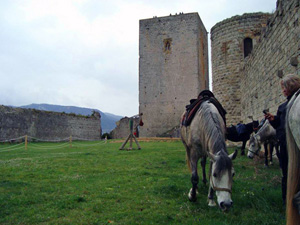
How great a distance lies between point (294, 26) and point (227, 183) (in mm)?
5302

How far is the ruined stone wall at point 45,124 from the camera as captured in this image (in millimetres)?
20109

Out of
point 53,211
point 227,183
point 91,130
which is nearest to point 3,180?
point 53,211

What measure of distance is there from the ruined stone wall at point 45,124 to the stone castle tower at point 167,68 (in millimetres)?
6253

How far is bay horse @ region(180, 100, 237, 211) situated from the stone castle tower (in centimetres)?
2498

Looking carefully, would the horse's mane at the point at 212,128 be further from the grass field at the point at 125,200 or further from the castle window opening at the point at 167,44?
the castle window opening at the point at 167,44

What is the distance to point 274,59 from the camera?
8.71 metres

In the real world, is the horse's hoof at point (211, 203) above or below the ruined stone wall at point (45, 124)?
below

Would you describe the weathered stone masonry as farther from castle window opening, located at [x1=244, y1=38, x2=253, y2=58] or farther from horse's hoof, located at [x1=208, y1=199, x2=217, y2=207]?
horse's hoof, located at [x1=208, y1=199, x2=217, y2=207]

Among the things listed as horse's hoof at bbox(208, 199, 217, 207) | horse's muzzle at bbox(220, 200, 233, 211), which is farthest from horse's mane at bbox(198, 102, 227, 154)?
horse's hoof at bbox(208, 199, 217, 207)

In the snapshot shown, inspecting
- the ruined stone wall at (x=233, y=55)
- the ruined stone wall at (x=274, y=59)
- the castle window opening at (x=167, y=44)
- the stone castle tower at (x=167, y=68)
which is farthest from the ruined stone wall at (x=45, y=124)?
the ruined stone wall at (x=274, y=59)

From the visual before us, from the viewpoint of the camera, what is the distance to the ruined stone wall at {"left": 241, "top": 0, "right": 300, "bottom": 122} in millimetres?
6605

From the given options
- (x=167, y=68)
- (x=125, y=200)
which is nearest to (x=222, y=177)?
(x=125, y=200)

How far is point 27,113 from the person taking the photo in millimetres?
22016

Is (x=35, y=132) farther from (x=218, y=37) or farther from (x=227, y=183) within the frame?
(x=227, y=183)
